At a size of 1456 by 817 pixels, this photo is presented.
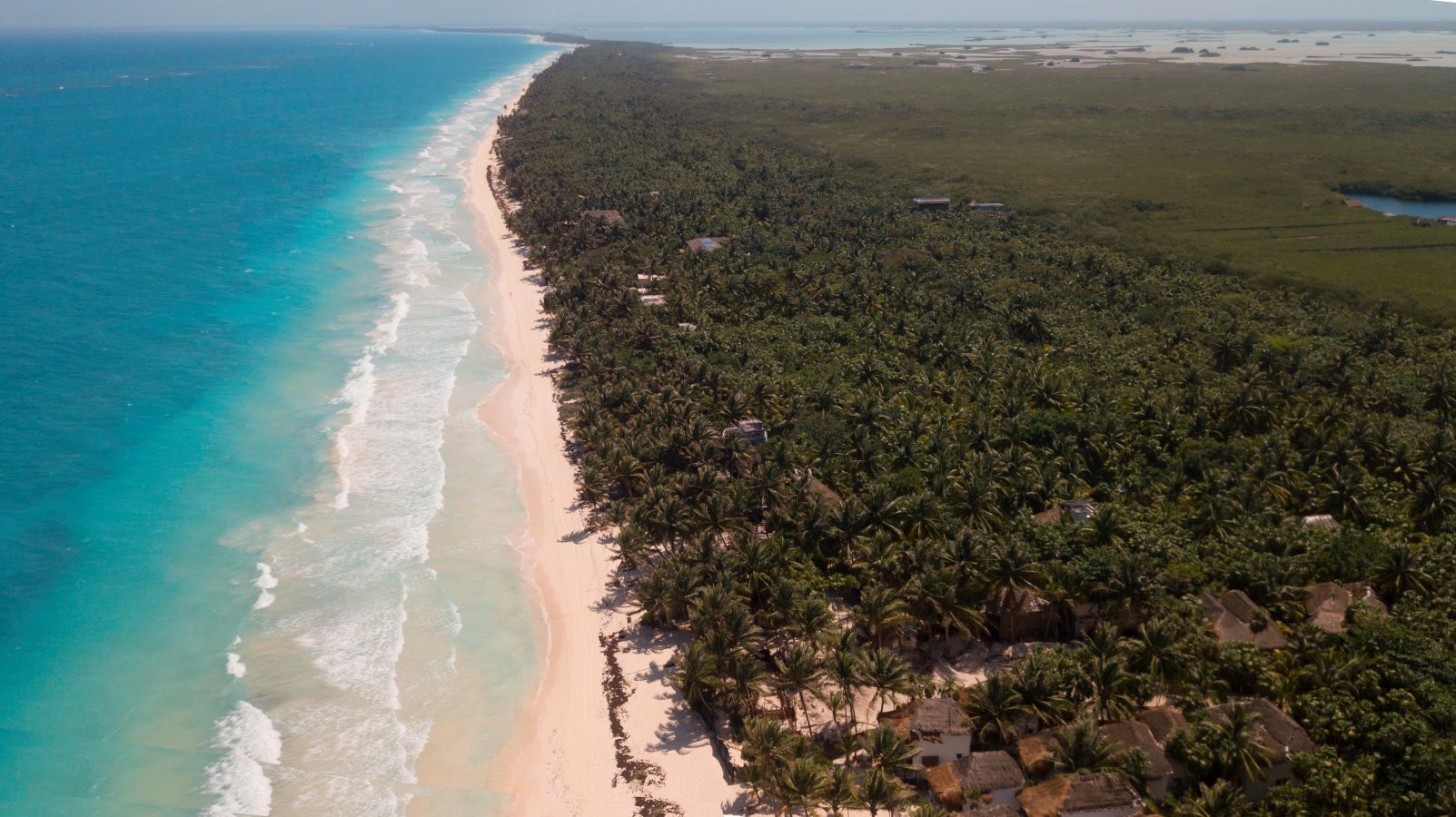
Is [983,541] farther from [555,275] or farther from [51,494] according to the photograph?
[555,275]

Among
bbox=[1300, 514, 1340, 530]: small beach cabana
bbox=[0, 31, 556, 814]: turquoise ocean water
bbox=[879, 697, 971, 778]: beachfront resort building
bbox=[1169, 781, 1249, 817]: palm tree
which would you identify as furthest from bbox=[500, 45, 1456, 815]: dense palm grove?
bbox=[0, 31, 556, 814]: turquoise ocean water

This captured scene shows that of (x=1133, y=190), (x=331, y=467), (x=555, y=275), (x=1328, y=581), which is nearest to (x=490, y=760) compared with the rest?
(x=331, y=467)

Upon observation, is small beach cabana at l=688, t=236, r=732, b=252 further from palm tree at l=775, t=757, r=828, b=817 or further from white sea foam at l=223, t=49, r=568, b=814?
palm tree at l=775, t=757, r=828, b=817

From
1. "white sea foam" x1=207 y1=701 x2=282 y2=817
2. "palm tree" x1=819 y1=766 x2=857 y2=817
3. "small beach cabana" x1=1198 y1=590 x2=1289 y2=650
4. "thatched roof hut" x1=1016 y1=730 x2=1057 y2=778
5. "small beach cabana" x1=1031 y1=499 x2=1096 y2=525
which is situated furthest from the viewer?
"small beach cabana" x1=1031 y1=499 x2=1096 y2=525

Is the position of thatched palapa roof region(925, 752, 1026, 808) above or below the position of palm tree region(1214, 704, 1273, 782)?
below

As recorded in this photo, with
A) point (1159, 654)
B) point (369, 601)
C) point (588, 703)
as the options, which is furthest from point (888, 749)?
point (369, 601)

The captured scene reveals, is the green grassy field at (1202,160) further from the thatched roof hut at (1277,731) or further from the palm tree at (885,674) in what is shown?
the palm tree at (885,674)
